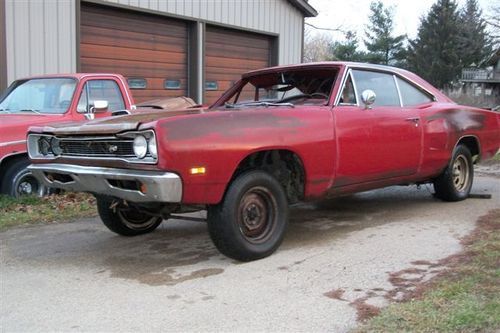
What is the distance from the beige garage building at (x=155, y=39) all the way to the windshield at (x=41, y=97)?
5.17ft

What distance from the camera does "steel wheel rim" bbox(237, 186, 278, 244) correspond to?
4961mm

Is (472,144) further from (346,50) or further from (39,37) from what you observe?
(346,50)

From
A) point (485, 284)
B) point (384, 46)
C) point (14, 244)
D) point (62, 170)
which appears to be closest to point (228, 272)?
point (62, 170)

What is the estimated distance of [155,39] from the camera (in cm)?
1248

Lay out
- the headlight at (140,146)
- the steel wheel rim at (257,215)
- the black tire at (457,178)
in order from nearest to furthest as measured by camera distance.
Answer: the headlight at (140,146)
the steel wheel rim at (257,215)
the black tire at (457,178)

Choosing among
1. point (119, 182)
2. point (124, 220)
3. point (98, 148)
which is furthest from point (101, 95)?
point (119, 182)

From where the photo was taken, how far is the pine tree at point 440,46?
202 ft

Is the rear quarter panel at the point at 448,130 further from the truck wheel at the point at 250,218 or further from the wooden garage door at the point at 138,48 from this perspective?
the wooden garage door at the point at 138,48

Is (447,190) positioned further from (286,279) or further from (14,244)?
(14,244)

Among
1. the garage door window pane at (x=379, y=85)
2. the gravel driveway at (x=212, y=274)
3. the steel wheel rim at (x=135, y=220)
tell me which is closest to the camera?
the gravel driveway at (x=212, y=274)

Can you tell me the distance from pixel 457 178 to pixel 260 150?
149 inches

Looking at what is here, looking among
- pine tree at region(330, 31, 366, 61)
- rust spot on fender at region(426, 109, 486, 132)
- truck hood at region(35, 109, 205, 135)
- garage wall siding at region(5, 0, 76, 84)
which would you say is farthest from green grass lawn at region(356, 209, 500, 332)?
pine tree at region(330, 31, 366, 61)

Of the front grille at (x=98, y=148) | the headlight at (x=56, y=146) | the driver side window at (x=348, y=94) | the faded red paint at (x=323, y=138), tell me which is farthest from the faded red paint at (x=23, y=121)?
the driver side window at (x=348, y=94)

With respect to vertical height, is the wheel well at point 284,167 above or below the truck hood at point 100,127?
below
